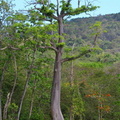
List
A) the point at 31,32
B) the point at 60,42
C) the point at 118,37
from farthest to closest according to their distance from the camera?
the point at 118,37 < the point at 60,42 < the point at 31,32

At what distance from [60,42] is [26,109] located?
5.54 m

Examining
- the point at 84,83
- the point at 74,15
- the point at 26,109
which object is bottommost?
the point at 26,109

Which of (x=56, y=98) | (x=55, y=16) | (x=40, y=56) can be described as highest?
(x=55, y=16)

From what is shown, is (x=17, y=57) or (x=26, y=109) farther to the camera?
(x=26, y=109)

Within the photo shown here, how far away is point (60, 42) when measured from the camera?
704 cm

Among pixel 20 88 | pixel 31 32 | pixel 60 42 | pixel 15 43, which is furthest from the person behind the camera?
pixel 20 88

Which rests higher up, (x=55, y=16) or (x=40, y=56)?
(x=55, y=16)

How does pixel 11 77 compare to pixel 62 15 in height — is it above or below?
below

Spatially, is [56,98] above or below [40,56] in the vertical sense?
below

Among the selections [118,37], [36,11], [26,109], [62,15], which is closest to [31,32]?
[36,11]

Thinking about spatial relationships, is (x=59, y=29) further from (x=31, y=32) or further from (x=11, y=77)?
(x=11, y=77)

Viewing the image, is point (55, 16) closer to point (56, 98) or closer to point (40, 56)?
point (40, 56)

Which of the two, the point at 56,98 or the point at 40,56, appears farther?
the point at 40,56

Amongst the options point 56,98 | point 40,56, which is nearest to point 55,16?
point 40,56
